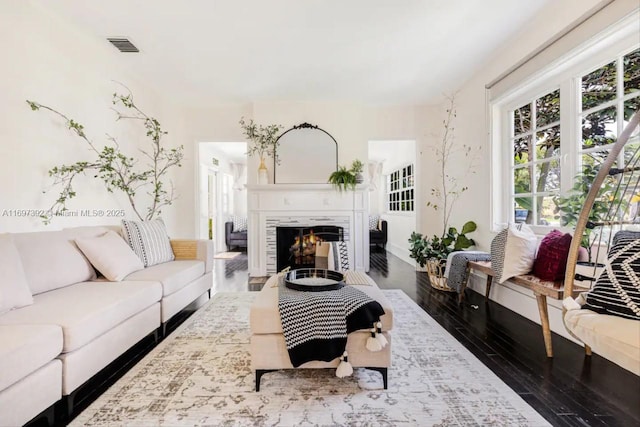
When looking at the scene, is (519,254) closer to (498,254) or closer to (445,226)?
(498,254)

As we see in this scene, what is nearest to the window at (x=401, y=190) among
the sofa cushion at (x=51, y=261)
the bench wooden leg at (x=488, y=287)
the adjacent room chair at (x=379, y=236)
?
the adjacent room chair at (x=379, y=236)

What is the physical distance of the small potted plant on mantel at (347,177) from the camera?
420cm

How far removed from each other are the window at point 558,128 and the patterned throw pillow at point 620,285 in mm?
1067

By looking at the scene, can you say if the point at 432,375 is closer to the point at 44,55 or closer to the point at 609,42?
the point at 609,42

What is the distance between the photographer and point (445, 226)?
4000 mm

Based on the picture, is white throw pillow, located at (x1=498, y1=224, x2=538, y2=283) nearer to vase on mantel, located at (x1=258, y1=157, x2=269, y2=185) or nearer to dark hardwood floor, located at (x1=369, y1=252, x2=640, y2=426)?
dark hardwood floor, located at (x1=369, y1=252, x2=640, y2=426)

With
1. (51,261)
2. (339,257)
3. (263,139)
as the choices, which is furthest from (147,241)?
(263,139)

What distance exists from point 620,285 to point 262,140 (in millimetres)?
4086

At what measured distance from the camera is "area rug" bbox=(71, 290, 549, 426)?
136 cm

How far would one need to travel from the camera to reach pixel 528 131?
2.90m

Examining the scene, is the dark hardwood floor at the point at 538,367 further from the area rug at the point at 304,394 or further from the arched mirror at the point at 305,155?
the arched mirror at the point at 305,155

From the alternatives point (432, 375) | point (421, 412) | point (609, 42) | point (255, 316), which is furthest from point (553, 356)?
point (609, 42)

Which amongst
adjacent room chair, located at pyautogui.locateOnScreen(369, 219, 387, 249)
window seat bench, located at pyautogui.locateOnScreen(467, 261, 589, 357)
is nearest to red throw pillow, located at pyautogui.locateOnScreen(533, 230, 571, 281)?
window seat bench, located at pyautogui.locateOnScreen(467, 261, 589, 357)

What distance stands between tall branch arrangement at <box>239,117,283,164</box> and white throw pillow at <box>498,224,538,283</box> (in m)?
3.26
